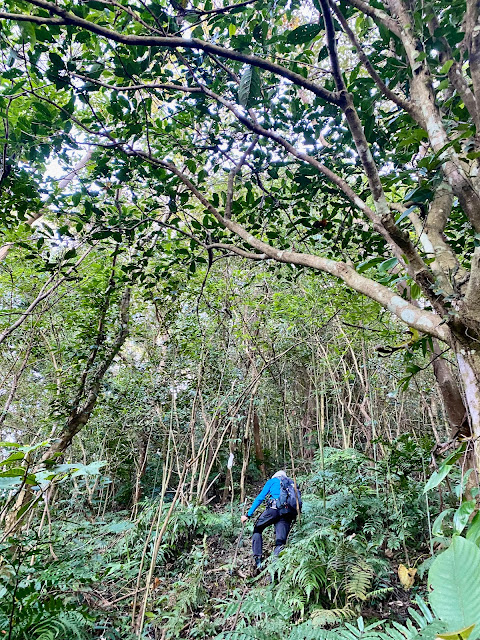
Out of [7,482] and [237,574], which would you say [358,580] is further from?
[7,482]

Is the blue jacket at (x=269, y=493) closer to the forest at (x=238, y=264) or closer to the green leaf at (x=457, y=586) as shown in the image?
the forest at (x=238, y=264)

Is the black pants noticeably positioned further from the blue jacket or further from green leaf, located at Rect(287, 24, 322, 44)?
green leaf, located at Rect(287, 24, 322, 44)

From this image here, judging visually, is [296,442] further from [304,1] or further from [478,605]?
[478,605]

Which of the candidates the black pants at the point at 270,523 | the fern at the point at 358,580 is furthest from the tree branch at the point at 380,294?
the black pants at the point at 270,523

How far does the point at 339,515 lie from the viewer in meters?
3.63

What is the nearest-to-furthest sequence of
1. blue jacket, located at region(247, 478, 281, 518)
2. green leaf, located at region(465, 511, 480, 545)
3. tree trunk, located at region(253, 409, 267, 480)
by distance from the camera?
1. green leaf, located at region(465, 511, 480, 545)
2. blue jacket, located at region(247, 478, 281, 518)
3. tree trunk, located at region(253, 409, 267, 480)

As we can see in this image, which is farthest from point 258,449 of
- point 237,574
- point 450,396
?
point 450,396

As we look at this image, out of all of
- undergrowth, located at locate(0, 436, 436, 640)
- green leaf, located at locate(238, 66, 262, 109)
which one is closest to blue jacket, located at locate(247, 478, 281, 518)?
undergrowth, located at locate(0, 436, 436, 640)

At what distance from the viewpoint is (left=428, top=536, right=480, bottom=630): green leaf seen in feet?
1.33

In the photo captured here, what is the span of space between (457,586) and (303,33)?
1662mm

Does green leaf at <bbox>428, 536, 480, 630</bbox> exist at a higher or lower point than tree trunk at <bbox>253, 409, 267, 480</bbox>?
higher

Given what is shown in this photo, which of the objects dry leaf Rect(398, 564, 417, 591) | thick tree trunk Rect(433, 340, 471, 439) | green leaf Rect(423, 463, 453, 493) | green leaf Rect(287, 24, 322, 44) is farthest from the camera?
dry leaf Rect(398, 564, 417, 591)

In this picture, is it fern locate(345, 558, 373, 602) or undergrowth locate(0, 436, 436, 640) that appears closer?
undergrowth locate(0, 436, 436, 640)

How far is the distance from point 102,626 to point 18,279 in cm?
324
